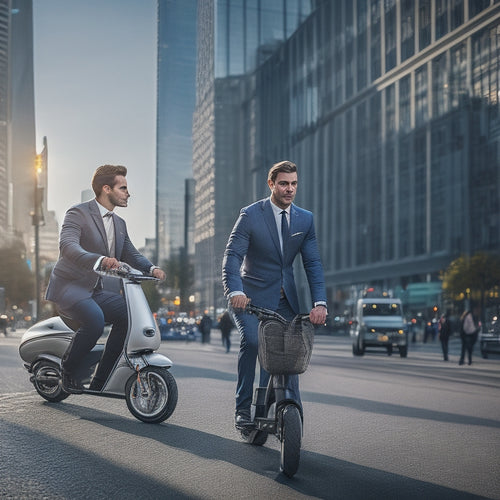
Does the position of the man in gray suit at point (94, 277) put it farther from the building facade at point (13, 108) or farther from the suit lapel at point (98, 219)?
the building facade at point (13, 108)

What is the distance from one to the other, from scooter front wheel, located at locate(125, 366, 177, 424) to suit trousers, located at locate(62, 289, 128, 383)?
0.88ft

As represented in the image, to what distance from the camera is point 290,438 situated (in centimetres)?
481

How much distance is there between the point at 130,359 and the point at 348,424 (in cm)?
208

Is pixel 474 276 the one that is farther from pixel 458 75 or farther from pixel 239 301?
pixel 239 301

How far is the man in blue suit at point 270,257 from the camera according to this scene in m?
5.61

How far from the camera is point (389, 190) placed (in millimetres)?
64750

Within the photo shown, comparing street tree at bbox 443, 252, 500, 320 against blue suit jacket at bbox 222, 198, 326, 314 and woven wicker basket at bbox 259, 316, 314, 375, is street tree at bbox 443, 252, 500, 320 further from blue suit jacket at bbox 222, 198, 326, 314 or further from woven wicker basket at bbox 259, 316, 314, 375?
woven wicker basket at bbox 259, 316, 314, 375

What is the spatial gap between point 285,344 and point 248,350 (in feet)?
2.75

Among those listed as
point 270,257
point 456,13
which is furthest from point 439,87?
point 270,257

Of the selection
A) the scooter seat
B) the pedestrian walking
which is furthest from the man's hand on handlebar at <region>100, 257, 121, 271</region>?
the pedestrian walking

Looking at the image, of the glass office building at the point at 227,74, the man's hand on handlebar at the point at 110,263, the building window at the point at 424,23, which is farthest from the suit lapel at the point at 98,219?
the glass office building at the point at 227,74

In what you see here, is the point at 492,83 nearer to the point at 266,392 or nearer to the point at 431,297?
the point at 431,297

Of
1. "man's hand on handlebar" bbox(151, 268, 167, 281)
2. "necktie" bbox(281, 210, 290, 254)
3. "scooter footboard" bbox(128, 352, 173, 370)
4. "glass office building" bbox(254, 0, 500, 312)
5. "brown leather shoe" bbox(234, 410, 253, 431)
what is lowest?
"brown leather shoe" bbox(234, 410, 253, 431)

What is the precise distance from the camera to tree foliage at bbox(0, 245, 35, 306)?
268 feet
